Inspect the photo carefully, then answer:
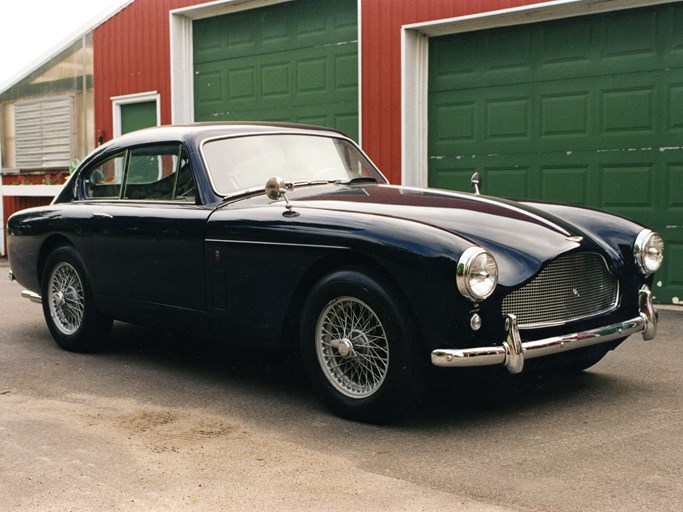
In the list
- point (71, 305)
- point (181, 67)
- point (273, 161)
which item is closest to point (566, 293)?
point (273, 161)

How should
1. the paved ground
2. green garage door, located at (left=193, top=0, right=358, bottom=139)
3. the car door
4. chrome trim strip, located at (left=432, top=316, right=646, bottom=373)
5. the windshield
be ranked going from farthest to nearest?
green garage door, located at (left=193, top=0, right=358, bottom=139)
the windshield
the car door
chrome trim strip, located at (left=432, top=316, right=646, bottom=373)
the paved ground

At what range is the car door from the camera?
5.38m

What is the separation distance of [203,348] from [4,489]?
10.1ft

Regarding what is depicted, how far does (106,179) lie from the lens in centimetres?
647

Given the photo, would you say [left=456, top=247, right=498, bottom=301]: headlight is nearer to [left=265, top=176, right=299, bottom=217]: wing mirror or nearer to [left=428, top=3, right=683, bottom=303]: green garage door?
[left=265, top=176, right=299, bottom=217]: wing mirror

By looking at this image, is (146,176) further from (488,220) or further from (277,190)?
(488,220)

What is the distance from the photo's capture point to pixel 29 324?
7.73 m

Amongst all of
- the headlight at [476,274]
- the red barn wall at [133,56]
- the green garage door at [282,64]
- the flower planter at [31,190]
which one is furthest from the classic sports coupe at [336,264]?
the flower planter at [31,190]

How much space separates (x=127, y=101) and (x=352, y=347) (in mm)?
10754

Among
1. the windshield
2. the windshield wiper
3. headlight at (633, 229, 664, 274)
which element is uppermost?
the windshield

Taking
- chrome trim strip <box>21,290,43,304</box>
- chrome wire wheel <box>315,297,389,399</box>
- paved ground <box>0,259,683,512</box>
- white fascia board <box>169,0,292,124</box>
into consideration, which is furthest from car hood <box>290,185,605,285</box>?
white fascia board <box>169,0,292,124</box>

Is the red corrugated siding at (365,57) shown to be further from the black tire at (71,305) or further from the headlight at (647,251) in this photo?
the black tire at (71,305)

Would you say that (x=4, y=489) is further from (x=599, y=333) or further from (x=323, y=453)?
(x=599, y=333)

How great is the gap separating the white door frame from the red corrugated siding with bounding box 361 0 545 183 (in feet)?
13.0
